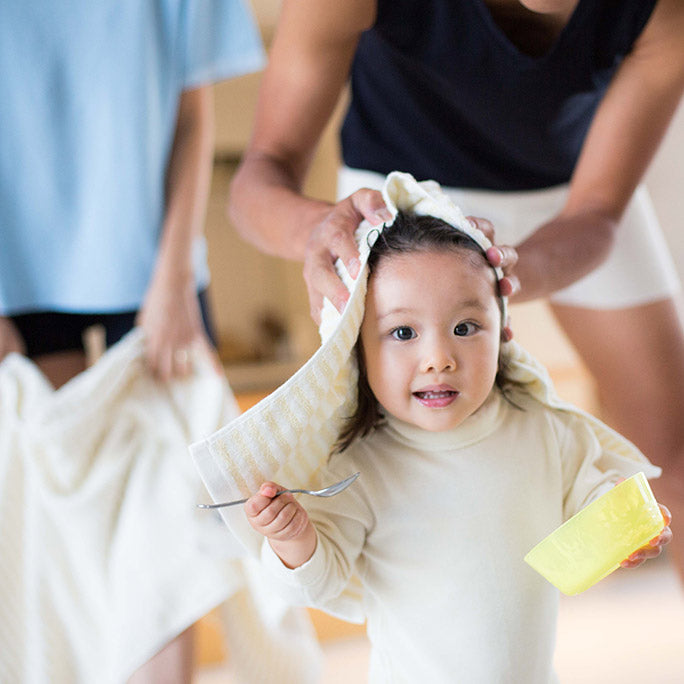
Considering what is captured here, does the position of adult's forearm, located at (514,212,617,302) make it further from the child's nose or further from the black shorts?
the black shorts

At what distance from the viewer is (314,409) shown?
1.90 ft

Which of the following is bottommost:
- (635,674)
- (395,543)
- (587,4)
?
(635,674)

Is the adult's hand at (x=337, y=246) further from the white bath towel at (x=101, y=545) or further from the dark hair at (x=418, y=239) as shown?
the white bath towel at (x=101, y=545)

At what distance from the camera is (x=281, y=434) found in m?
0.57

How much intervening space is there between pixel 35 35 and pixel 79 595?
635mm

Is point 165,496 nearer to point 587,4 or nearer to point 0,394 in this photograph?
point 0,394

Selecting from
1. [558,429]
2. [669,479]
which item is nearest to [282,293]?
[669,479]

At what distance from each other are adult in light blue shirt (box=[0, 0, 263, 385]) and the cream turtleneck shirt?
0.50m

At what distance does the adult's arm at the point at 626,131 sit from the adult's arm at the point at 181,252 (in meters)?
0.48

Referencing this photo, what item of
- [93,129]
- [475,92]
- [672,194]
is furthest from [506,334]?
[672,194]

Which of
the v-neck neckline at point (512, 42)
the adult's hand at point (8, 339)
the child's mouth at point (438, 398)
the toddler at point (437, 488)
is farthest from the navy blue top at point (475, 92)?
the adult's hand at point (8, 339)

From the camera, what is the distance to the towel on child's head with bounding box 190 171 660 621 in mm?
547

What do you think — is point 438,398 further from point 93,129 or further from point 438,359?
point 93,129

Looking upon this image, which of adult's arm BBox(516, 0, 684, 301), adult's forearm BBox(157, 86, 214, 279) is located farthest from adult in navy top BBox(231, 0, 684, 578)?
adult's forearm BBox(157, 86, 214, 279)
